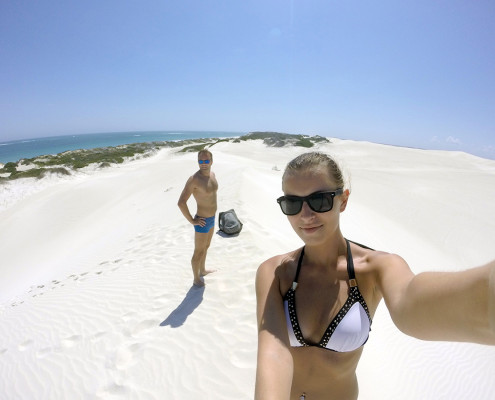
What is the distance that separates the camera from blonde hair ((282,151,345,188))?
5.05 ft

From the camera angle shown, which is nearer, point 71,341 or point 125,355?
point 125,355

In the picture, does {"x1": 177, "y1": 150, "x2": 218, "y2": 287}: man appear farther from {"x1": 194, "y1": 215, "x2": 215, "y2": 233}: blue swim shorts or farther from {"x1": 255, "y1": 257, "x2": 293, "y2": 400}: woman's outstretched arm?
{"x1": 255, "y1": 257, "x2": 293, "y2": 400}: woman's outstretched arm

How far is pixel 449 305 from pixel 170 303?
4564mm

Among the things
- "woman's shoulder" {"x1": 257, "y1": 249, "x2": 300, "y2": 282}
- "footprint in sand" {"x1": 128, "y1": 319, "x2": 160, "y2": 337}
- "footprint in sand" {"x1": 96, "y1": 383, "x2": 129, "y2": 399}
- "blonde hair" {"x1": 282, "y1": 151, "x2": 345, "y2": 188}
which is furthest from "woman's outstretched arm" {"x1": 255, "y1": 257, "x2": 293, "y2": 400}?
"footprint in sand" {"x1": 128, "y1": 319, "x2": 160, "y2": 337}

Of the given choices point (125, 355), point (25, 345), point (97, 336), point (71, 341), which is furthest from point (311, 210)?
point (25, 345)

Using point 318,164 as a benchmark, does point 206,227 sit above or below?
below

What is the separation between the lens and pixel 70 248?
10.4m

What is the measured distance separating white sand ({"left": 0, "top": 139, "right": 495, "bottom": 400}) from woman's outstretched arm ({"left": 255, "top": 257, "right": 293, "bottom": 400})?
3.13ft

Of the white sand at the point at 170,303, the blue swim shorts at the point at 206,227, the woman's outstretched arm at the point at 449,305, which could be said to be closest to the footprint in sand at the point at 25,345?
the white sand at the point at 170,303

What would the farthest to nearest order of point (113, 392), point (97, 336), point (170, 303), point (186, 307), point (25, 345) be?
point (170, 303) < point (186, 307) < point (25, 345) < point (97, 336) < point (113, 392)

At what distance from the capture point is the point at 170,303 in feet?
15.1

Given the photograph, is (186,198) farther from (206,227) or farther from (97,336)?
(97,336)

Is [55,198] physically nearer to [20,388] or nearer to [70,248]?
[70,248]

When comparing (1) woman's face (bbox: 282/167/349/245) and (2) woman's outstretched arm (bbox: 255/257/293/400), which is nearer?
(2) woman's outstretched arm (bbox: 255/257/293/400)
